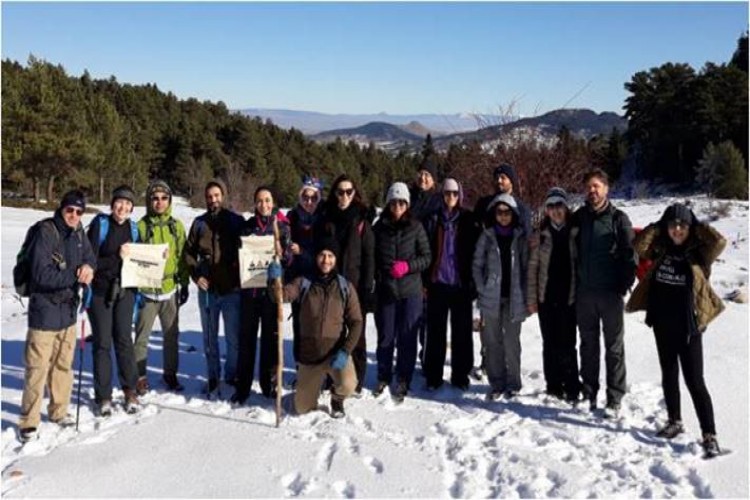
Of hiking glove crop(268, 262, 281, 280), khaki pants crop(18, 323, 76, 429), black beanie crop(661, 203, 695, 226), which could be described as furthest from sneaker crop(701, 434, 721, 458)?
khaki pants crop(18, 323, 76, 429)

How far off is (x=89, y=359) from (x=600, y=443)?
5.93m

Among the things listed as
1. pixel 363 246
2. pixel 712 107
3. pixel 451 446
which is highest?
pixel 712 107

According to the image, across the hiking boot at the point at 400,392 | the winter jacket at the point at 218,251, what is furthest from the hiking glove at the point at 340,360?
the winter jacket at the point at 218,251

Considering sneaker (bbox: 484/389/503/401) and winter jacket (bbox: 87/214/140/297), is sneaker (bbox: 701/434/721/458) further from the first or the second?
winter jacket (bbox: 87/214/140/297)

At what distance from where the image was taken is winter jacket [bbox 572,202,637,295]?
221 inches

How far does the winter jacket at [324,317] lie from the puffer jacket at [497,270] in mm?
1289

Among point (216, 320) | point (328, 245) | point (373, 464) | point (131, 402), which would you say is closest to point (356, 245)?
point (328, 245)

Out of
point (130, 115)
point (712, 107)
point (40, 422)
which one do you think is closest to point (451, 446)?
point (40, 422)

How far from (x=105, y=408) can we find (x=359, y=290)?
267cm

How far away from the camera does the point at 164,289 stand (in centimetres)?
632

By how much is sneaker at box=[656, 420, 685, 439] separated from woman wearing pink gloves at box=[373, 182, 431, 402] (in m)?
2.38

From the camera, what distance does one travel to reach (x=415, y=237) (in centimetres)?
622

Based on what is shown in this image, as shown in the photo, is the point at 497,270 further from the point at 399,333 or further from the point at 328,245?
the point at 328,245

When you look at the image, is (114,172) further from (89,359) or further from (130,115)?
(89,359)
